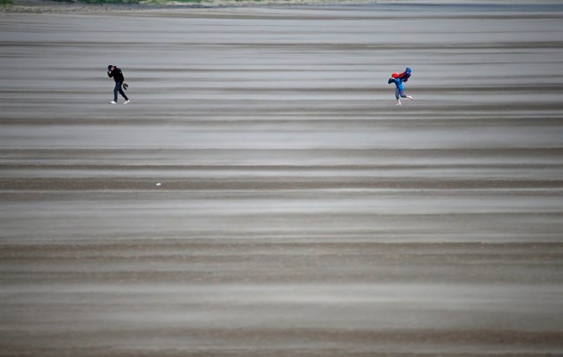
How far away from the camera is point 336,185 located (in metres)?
15.9

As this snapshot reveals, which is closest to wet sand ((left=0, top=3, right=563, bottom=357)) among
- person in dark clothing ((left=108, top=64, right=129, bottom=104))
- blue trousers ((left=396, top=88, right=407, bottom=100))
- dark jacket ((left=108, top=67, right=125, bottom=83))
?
blue trousers ((left=396, top=88, right=407, bottom=100))

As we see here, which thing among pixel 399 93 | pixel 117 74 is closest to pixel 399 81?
pixel 399 93

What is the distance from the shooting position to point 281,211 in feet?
47.4

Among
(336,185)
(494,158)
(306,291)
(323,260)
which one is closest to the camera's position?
(306,291)

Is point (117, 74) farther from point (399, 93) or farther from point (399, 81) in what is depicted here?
point (399, 93)

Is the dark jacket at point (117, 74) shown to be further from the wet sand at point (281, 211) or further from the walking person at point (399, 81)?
the walking person at point (399, 81)

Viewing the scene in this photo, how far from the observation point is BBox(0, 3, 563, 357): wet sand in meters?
10.3

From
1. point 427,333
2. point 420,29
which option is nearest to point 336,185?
point 427,333

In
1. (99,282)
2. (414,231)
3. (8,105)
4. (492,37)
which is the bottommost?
(99,282)

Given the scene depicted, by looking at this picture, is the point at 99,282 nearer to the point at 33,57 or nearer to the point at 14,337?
the point at 14,337

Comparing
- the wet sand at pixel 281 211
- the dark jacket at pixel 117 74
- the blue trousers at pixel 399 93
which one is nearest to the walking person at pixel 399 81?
the blue trousers at pixel 399 93

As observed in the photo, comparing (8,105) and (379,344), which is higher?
(8,105)

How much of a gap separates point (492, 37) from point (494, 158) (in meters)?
21.7

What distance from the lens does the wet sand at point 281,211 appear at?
33.9ft
